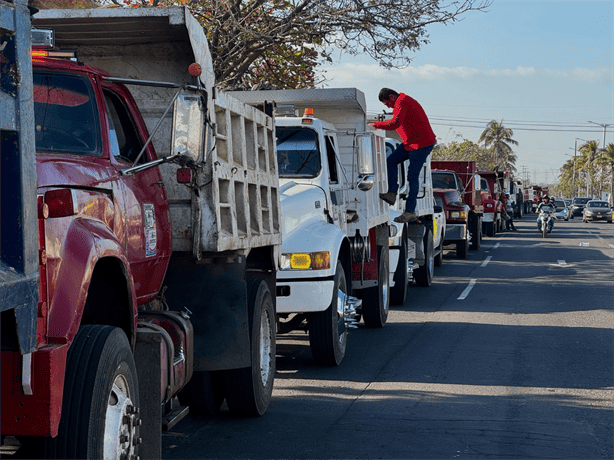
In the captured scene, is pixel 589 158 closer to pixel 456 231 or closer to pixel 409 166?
pixel 456 231

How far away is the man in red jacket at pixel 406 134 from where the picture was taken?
1233 centimetres

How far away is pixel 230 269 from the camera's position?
6199mm

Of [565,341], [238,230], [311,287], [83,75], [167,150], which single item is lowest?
[565,341]

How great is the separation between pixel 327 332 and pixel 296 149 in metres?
2.17

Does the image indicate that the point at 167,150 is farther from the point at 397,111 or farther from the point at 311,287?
the point at 397,111

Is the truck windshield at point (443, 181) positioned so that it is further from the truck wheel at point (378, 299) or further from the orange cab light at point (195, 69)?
the orange cab light at point (195, 69)

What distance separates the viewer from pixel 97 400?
3727 millimetres

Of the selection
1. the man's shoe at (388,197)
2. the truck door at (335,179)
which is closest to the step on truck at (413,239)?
the man's shoe at (388,197)

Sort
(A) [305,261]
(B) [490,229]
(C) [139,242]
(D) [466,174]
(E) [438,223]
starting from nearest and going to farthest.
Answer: (C) [139,242], (A) [305,261], (E) [438,223], (D) [466,174], (B) [490,229]

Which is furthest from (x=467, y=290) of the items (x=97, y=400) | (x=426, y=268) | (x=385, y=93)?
(x=97, y=400)

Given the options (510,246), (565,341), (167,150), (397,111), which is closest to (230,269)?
(167,150)

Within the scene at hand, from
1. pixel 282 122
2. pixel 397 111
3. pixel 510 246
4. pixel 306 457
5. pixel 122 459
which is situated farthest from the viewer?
pixel 510 246

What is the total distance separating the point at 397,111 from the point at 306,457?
7.54 meters

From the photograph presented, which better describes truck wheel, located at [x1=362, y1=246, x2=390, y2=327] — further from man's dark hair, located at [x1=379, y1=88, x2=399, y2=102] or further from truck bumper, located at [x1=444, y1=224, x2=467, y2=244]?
truck bumper, located at [x1=444, y1=224, x2=467, y2=244]
